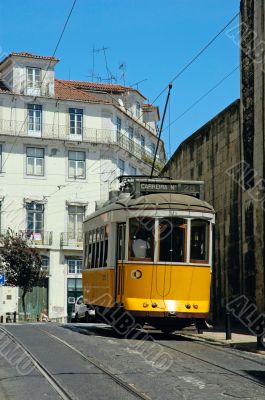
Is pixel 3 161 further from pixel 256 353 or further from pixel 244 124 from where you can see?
pixel 256 353

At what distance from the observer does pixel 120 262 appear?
15688 millimetres

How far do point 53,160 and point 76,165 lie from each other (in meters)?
1.73

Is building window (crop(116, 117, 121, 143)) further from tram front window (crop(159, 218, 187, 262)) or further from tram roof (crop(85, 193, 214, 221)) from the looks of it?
tram front window (crop(159, 218, 187, 262))

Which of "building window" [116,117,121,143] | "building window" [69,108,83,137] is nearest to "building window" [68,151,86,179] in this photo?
"building window" [69,108,83,137]

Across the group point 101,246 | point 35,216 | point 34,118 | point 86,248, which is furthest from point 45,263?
point 101,246

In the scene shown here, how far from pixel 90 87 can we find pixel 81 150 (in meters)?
6.68

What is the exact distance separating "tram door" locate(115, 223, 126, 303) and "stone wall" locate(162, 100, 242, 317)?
5558 millimetres

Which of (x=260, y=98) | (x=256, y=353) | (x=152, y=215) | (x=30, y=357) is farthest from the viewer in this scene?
(x=260, y=98)

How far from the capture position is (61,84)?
52.6 m

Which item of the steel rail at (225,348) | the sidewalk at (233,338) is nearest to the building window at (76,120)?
the sidewalk at (233,338)

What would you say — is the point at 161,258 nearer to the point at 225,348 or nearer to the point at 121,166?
the point at 225,348

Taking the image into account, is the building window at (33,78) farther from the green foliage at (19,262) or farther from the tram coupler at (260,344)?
the tram coupler at (260,344)

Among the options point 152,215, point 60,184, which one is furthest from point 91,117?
point 152,215

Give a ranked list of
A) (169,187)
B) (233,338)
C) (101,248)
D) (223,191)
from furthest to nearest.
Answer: (223,191) < (101,248) < (169,187) < (233,338)
